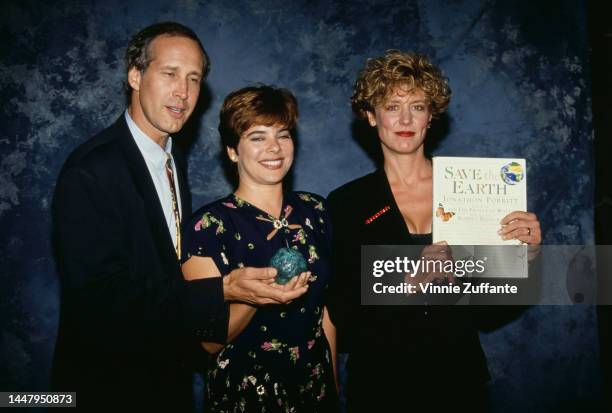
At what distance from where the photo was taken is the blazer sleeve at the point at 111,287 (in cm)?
161

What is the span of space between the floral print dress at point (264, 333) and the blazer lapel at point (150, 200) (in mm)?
109

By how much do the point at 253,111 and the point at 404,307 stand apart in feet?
4.19

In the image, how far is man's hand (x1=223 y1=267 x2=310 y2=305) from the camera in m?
1.67

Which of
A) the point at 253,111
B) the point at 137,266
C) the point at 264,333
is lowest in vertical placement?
the point at 264,333

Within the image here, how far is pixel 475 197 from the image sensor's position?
1.97 metres

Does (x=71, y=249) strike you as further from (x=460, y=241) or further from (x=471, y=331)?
(x=471, y=331)

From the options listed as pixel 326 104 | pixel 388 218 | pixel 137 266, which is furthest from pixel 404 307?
pixel 326 104

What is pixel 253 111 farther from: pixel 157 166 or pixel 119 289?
pixel 119 289

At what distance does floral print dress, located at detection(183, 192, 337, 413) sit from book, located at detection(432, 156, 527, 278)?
0.64 meters

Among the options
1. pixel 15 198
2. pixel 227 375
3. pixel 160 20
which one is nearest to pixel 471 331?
pixel 227 375

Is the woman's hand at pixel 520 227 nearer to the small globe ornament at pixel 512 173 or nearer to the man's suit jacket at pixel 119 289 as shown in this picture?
the small globe ornament at pixel 512 173

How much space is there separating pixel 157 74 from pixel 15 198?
1.99 metres

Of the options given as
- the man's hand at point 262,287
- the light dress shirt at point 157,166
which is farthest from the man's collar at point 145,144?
the man's hand at point 262,287

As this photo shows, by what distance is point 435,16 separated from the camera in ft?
11.3
